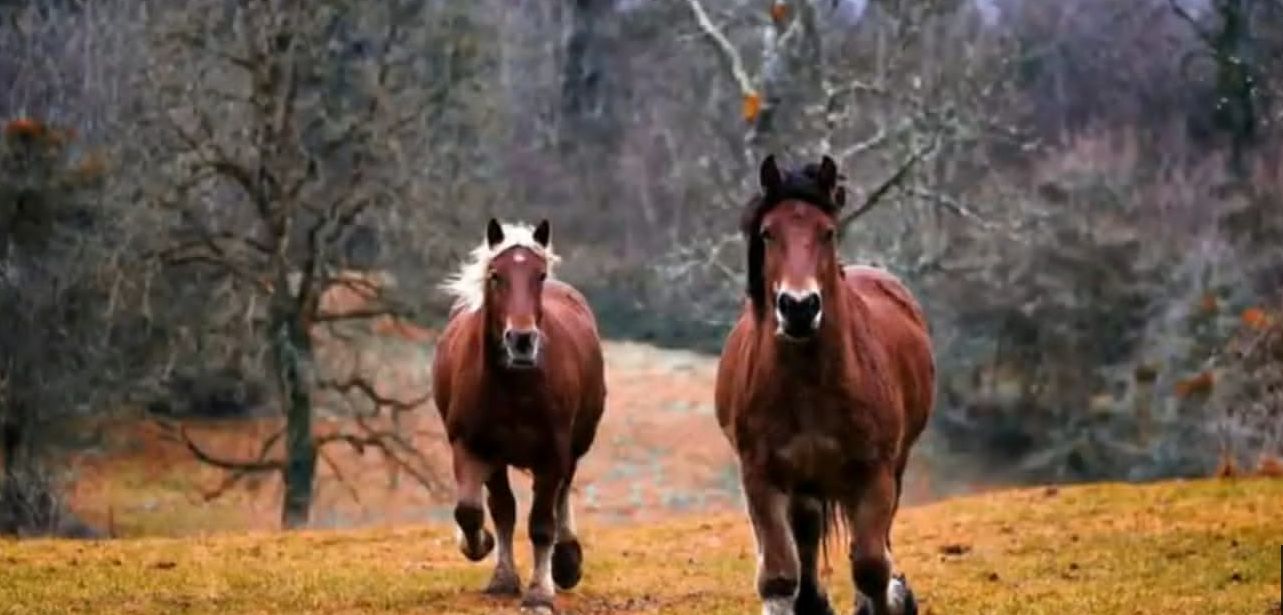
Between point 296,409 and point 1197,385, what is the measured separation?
14.0 m

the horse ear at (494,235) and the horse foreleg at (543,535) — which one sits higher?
the horse ear at (494,235)

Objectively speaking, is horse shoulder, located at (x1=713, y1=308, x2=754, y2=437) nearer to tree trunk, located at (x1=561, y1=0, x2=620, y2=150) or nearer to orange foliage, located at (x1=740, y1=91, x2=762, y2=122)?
orange foliage, located at (x1=740, y1=91, x2=762, y2=122)

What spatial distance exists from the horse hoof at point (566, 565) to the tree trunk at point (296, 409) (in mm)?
13950

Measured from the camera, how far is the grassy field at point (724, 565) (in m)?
11.4

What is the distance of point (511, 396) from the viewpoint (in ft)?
36.7

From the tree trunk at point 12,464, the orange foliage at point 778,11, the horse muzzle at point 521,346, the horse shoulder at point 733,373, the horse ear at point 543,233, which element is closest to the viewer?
the horse shoulder at point 733,373

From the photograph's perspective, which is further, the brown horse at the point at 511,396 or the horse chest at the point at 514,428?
the horse chest at the point at 514,428

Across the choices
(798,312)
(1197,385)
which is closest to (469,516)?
(798,312)

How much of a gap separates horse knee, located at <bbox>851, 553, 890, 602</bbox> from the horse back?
109cm

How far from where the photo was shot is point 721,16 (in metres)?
28.9

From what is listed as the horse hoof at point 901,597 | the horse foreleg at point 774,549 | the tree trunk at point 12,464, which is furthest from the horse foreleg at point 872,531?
the tree trunk at point 12,464

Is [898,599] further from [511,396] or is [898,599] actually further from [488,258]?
[488,258]

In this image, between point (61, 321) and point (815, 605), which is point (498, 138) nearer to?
point (61, 321)

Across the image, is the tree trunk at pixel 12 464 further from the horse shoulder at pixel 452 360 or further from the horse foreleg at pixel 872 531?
the horse foreleg at pixel 872 531
